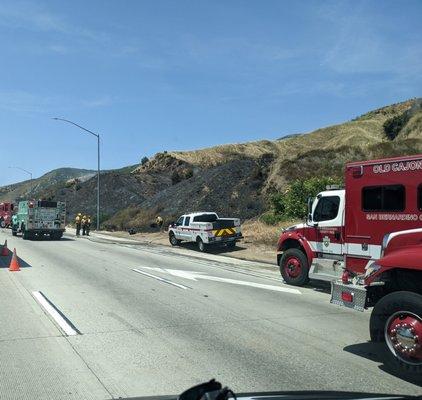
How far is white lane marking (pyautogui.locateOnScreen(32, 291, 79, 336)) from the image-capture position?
8.23 m

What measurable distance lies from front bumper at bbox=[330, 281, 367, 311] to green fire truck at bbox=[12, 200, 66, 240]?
29.3 m

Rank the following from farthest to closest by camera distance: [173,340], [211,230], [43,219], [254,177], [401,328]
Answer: [254,177], [43,219], [211,230], [173,340], [401,328]

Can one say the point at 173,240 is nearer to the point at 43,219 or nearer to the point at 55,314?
the point at 43,219

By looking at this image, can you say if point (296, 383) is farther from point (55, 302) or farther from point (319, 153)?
point (319, 153)

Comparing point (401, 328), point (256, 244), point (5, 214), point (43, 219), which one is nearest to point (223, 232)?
point (256, 244)

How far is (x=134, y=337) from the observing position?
25.9 feet

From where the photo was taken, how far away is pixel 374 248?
35.8ft

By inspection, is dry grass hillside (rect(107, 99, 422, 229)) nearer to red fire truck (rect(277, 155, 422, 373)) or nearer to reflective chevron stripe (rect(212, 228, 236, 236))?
reflective chevron stripe (rect(212, 228, 236, 236))

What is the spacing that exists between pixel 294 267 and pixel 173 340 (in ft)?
22.5

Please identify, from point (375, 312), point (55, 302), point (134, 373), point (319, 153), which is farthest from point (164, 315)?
point (319, 153)

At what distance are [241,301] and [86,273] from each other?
6.18 meters

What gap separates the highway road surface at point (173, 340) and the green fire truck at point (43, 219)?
20736mm

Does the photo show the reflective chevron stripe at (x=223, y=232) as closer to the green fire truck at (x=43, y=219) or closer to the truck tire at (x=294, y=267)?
the truck tire at (x=294, y=267)

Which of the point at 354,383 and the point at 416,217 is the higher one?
the point at 416,217
